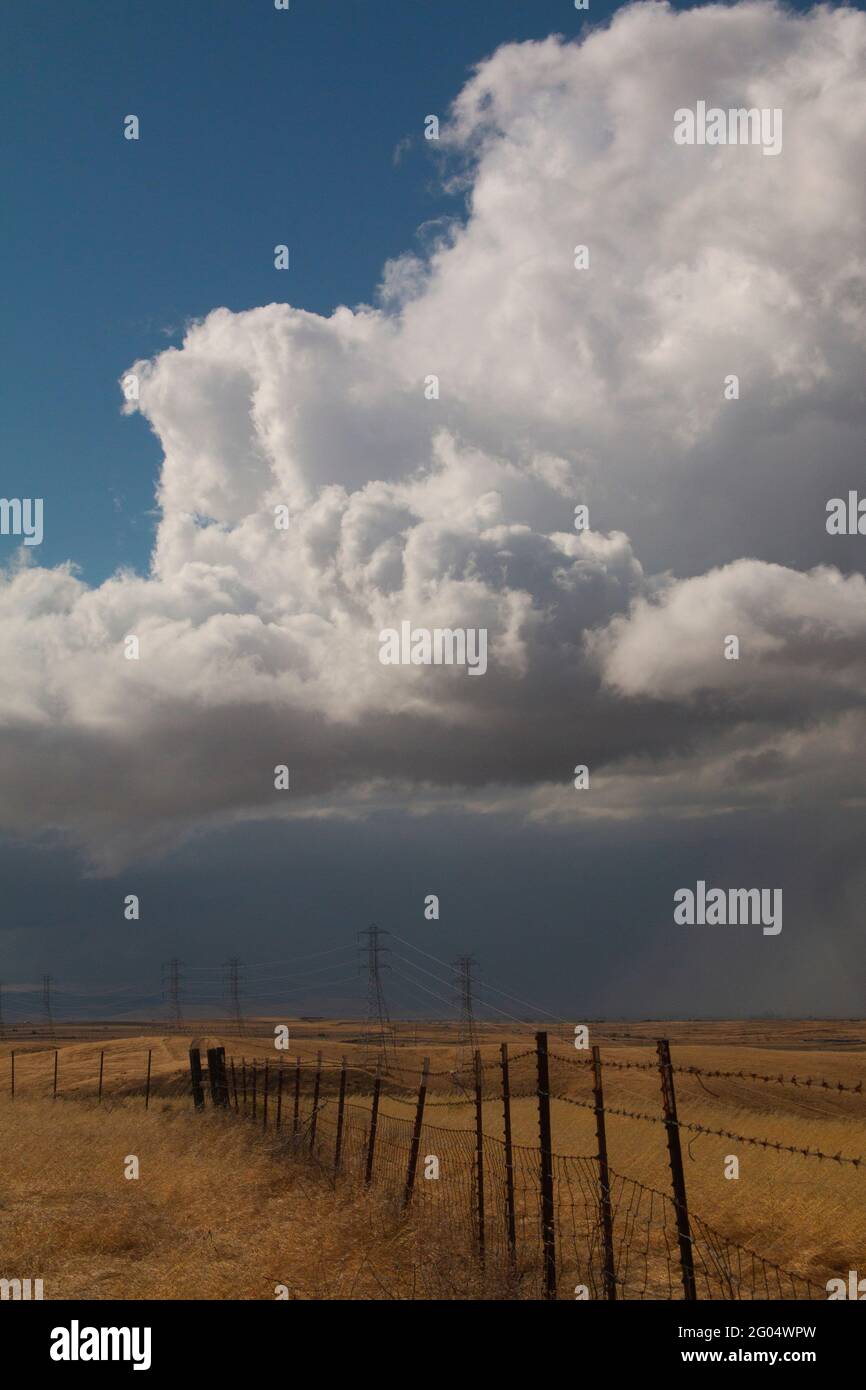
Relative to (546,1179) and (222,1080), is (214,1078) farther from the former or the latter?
(546,1179)

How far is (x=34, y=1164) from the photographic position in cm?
2372

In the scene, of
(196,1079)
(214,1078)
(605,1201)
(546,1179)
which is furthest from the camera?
(214,1078)

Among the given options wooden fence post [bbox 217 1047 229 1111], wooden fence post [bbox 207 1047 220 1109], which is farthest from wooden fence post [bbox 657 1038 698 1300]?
wooden fence post [bbox 217 1047 229 1111]

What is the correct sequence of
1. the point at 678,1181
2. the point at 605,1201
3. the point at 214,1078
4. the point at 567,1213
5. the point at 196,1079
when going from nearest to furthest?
the point at 678,1181, the point at 605,1201, the point at 567,1213, the point at 196,1079, the point at 214,1078

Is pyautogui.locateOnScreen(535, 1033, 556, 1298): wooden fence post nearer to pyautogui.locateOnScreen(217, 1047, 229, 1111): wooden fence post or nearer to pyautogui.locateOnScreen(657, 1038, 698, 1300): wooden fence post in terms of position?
pyautogui.locateOnScreen(657, 1038, 698, 1300): wooden fence post

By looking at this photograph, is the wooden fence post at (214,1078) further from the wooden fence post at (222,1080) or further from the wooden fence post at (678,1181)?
the wooden fence post at (678,1181)

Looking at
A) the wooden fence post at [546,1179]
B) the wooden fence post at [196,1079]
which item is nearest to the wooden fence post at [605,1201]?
the wooden fence post at [546,1179]

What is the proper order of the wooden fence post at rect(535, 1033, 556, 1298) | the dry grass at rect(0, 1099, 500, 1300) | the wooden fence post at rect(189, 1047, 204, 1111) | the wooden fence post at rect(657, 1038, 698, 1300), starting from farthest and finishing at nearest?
Result: the wooden fence post at rect(189, 1047, 204, 1111) → the dry grass at rect(0, 1099, 500, 1300) → the wooden fence post at rect(535, 1033, 556, 1298) → the wooden fence post at rect(657, 1038, 698, 1300)

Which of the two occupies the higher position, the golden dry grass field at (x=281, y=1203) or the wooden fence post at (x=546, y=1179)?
the wooden fence post at (x=546, y=1179)

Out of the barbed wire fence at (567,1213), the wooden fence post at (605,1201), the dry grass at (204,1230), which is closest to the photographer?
the wooden fence post at (605,1201)

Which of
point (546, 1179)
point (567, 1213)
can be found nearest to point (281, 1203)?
point (567, 1213)
